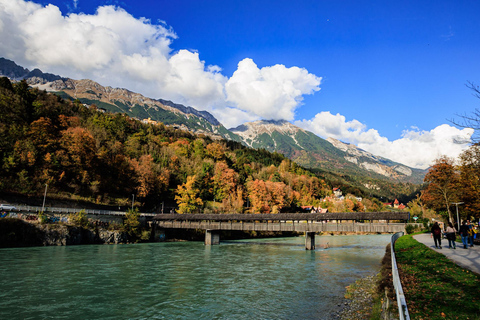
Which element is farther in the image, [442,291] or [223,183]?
[223,183]

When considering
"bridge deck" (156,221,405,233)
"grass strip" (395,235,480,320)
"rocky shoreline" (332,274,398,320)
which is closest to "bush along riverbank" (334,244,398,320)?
"rocky shoreline" (332,274,398,320)

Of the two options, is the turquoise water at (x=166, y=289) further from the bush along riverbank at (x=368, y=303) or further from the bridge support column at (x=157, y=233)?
the bridge support column at (x=157, y=233)

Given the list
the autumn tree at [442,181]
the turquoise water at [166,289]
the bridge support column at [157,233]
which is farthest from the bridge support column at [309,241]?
the bridge support column at [157,233]

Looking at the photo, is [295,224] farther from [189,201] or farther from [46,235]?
[46,235]

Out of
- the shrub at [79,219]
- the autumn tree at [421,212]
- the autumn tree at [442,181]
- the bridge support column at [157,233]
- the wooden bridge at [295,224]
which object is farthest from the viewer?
the autumn tree at [421,212]

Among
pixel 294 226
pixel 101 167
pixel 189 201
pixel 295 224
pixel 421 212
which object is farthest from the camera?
pixel 421 212

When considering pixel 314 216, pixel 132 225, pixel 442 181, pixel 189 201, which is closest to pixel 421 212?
pixel 442 181

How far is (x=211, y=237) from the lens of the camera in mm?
52250

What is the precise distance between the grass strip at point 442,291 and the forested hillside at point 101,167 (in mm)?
56881

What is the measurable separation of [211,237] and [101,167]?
109 ft

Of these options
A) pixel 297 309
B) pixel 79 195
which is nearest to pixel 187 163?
pixel 79 195

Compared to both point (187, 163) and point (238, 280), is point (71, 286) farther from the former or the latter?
point (187, 163)

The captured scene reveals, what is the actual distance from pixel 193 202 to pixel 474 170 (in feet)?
179

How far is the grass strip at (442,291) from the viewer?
26.7 ft
